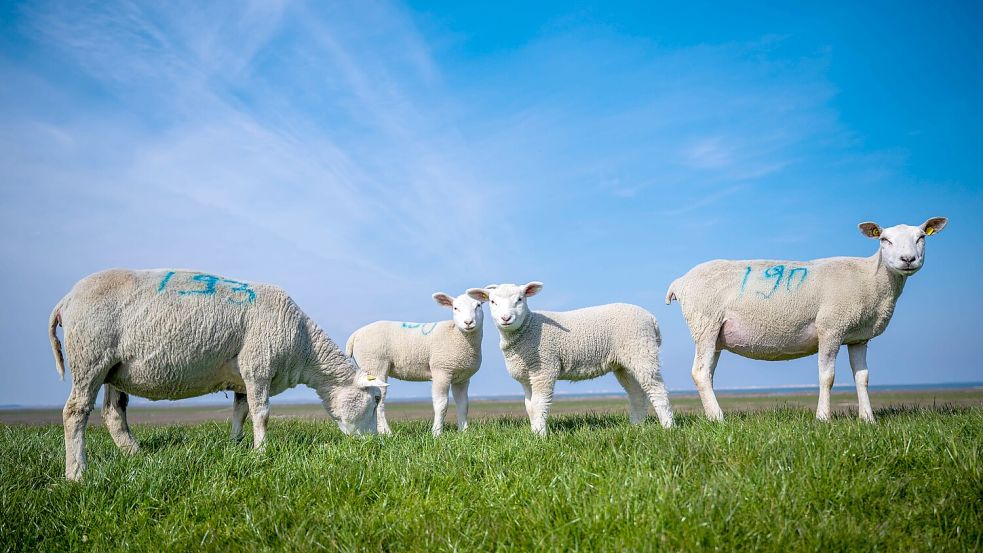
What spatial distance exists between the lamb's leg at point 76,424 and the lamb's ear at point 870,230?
11.1 metres

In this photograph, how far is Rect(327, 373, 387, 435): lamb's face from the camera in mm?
9141

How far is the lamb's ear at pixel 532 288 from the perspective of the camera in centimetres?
927

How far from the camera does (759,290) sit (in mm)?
9633

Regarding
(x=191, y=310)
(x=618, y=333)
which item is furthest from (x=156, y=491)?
(x=618, y=333)

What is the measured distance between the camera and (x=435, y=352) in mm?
10828

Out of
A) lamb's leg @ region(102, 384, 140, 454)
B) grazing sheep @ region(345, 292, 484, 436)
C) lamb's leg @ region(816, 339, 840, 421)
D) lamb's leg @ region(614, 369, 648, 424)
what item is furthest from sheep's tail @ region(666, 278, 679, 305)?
lamb's leg @ region(102, 384, 140, 454)

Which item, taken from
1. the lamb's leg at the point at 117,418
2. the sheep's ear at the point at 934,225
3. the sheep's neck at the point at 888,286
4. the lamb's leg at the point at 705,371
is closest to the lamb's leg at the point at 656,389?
the lamb's leg at the point at 705,371

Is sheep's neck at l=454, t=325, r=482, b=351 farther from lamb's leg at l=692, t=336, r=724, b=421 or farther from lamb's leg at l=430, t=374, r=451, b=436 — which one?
lamb's leg at l=692, t=336, r=724, b=421

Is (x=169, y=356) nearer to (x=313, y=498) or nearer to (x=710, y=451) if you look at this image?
(x=313, y=498)

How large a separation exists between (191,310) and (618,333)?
600 centimetres

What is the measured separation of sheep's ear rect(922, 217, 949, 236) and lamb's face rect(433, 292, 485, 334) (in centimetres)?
718

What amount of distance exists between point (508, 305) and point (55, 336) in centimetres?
591

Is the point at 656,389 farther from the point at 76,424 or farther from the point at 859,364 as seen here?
the point at 76,424

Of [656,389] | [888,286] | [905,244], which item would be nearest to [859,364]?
[888,286]
